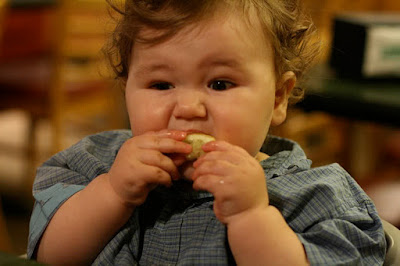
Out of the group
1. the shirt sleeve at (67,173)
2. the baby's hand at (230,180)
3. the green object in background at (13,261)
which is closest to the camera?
the green object in background at (13,261)

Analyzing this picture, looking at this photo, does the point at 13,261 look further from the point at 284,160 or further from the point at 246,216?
the point at 284,160

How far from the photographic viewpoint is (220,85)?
794mm

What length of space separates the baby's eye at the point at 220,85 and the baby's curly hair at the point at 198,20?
88mm

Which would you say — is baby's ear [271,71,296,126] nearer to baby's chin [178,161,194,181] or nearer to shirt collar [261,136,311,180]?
shirt collar [261,136,311,180]

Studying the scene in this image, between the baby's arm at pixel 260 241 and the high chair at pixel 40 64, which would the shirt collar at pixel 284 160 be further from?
the high chair at pixel 40 64

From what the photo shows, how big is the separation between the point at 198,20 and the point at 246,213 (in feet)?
0.88

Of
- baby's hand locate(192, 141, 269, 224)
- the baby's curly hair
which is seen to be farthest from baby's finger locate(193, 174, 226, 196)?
the baby's curly hair

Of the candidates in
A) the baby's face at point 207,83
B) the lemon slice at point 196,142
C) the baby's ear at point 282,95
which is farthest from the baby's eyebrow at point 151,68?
the baby's ear at point 282,95

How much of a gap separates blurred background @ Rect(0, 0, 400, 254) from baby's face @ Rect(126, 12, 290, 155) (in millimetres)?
262

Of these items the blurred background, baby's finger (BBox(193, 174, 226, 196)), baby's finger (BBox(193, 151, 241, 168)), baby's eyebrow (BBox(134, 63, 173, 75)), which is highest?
baby's eyebrow (BBox(134, 63, 173, 75))

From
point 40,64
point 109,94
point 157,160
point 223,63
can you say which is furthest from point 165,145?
point 109,94

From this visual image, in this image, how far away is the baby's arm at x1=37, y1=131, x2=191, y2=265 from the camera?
756 mm

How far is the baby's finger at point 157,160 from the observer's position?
75cm

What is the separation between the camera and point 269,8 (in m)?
0.86
